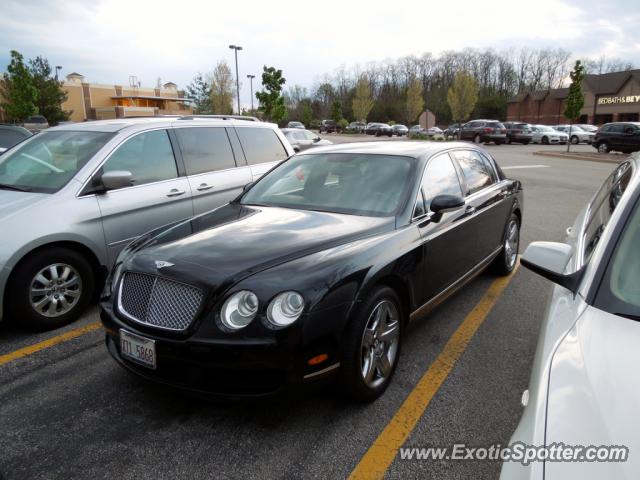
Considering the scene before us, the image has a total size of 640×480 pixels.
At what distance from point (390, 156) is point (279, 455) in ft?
8.08

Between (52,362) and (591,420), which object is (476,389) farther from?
(52,362)

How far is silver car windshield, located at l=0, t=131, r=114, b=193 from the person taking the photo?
14.7ft

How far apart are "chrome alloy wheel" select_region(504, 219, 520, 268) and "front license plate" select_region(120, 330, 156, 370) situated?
13.4 feet

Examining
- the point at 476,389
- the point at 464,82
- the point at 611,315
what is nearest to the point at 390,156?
the point at 476,389

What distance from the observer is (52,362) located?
11.7ft

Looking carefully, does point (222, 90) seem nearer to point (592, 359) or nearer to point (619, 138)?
point (619, 138)

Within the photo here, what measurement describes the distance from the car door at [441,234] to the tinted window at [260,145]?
289 cm

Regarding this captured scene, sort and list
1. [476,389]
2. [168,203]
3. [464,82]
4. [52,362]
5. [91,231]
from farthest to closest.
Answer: [464,82] → [168,203] → [91,231] → [52,362] → [476,389]

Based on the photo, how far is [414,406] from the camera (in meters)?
2.99

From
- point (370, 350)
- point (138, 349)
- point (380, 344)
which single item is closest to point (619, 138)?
point (380, 344)

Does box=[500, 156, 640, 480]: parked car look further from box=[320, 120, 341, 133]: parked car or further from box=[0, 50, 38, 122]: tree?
box=[320, 120, 341, 133]: parked car

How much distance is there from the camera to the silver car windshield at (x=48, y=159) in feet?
14.7

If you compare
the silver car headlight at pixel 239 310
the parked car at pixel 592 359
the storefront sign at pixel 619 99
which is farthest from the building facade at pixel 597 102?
the silver car headlight at pixel 239 310

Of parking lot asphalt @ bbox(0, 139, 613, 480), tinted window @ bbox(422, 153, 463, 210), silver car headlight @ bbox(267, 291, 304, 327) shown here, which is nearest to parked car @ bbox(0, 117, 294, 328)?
parking lot asphalt @ bbox(0, 139, 613, 480)
